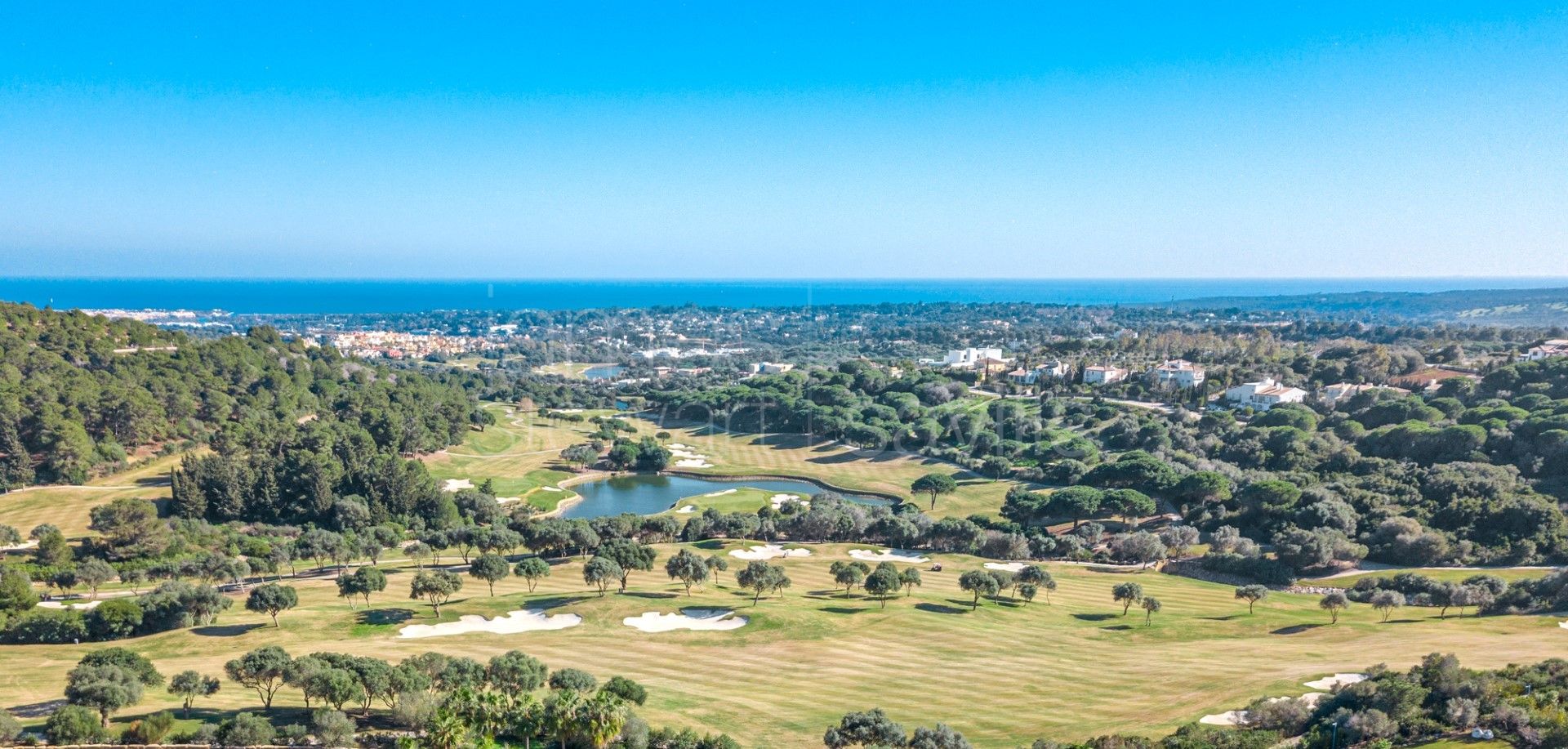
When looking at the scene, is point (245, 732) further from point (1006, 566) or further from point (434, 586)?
point (1006, 566)

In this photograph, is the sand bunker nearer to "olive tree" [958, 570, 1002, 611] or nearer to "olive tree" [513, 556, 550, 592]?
"olive tree" [513, 556, 550, 592]

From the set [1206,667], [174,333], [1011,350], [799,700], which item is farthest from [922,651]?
[1011,350]

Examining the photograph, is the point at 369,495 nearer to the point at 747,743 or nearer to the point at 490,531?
the point at 490,531

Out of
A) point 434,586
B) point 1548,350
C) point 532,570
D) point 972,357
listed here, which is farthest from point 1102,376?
point 434,586

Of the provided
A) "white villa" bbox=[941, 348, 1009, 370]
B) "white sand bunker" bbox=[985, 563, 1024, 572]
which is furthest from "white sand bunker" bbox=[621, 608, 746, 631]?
"white villa" bbox=[941, 348, 1009, 370]

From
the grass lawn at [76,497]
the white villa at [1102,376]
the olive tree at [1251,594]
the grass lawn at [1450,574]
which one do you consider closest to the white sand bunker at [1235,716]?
the olive tree at [1251,594]

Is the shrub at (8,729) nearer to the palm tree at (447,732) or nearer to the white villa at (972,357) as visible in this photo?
the palm tree at (447,732)
